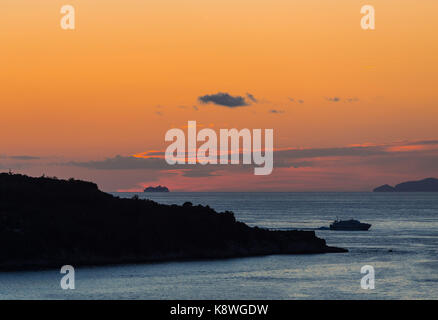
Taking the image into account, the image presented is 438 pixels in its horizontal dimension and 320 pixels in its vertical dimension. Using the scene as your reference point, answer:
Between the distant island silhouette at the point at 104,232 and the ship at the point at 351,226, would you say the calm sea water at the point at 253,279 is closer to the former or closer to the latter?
the distant island silhouette at the point at 104,232

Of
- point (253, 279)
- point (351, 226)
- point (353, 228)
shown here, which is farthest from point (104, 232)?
point (351, 226)

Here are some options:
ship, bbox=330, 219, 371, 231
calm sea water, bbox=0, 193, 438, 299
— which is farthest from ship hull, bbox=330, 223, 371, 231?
calm sea water, bbox=0, 193, 438, 299

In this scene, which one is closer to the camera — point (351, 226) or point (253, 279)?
point (253, 279)

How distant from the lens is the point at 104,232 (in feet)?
335

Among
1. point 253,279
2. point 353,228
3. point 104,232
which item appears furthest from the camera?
point 353,228

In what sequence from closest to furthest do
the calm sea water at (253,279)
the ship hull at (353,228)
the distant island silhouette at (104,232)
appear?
the calm sea water at (253,279), the distant island silhouette at (104,232), the ship hull at (353,228)

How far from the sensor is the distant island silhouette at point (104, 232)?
314 ft

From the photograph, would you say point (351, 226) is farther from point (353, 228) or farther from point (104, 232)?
point (104, 232)

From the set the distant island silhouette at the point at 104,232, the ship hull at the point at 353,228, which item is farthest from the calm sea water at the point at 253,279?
the ship hull at the point at 353,228

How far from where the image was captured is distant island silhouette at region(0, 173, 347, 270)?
3762 inches

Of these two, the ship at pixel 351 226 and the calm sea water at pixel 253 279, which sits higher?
the ship at pixel 351 226
